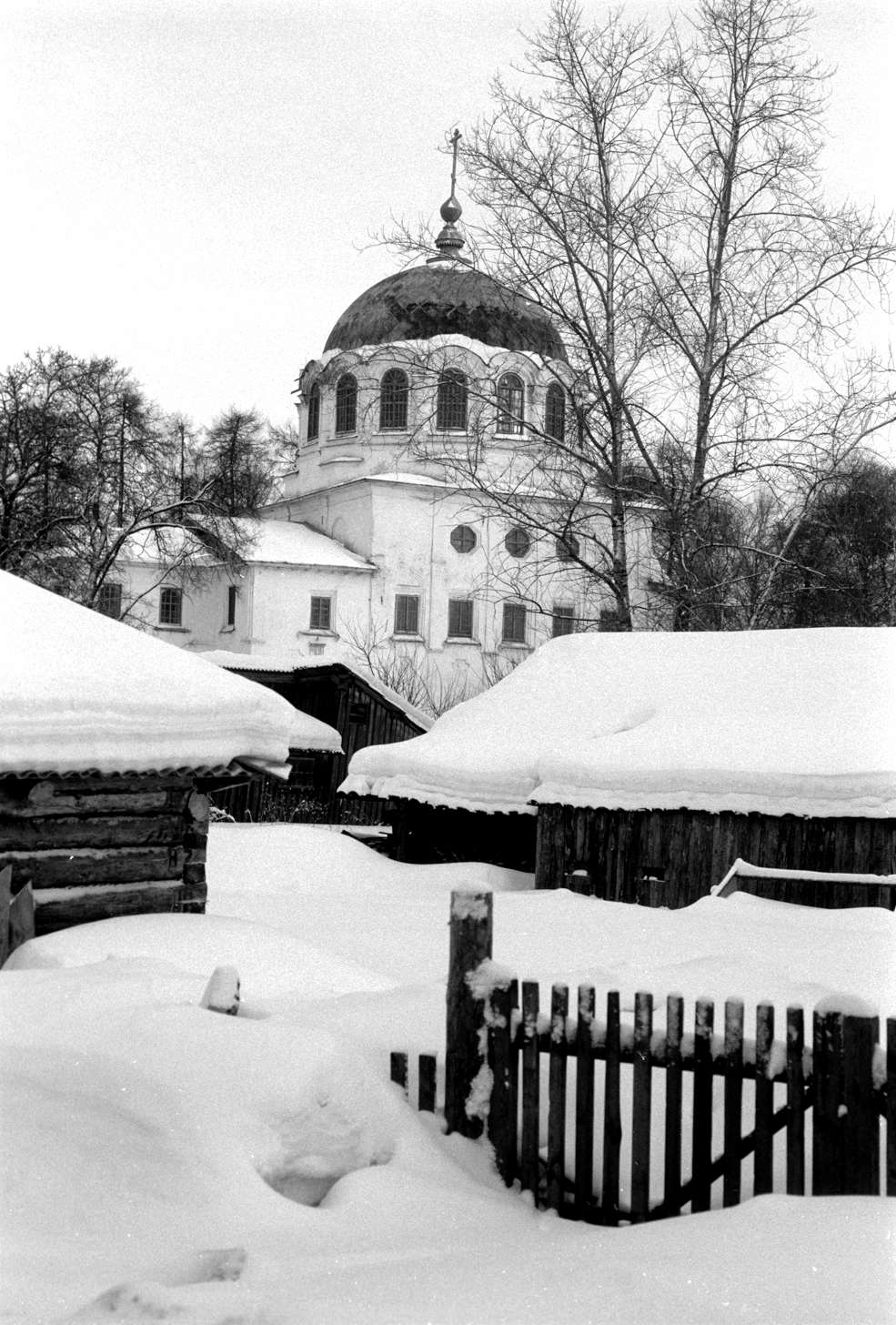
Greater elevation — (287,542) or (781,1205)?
(287,542)

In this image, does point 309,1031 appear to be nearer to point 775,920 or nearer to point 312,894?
point 775,920

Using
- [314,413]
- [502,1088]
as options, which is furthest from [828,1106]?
[314,413]

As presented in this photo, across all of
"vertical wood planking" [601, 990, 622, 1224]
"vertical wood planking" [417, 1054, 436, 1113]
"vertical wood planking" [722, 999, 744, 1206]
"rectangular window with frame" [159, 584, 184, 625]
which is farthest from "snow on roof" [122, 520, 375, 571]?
"vertical wood planking" [722, 999, 744, 1206]

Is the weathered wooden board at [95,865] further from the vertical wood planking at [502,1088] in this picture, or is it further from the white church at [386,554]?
the white church at [386,554]

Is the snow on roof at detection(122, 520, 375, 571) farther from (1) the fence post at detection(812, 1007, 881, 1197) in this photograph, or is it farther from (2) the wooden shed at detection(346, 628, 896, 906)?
(1) the fence post at detection(812, 1007, 881, 1197)

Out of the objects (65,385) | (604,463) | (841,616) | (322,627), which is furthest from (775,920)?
(322,627)

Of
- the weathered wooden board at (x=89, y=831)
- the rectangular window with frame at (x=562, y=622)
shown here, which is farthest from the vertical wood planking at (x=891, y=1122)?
the rectangular window with frame at (x=562, y=622)

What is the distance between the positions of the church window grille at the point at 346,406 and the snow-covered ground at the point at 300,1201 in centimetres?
4687

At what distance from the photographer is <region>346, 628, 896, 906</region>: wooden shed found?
Result: 44.0ft

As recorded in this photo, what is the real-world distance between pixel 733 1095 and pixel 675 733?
10195 millimetres

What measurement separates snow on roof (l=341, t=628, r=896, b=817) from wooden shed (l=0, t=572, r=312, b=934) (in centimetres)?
534

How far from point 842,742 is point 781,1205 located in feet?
31.8

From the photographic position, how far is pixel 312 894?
16.5 metres

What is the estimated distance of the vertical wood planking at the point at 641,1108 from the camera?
5.02m
